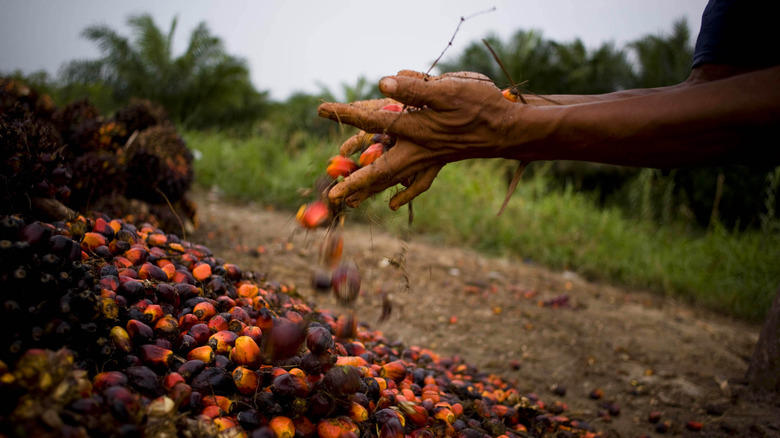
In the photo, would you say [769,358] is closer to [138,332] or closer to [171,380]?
[171,380]

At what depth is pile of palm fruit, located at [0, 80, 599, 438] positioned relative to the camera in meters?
0.93

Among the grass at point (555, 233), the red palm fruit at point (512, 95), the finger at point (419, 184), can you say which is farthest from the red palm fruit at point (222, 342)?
the grass at point (555, 233)

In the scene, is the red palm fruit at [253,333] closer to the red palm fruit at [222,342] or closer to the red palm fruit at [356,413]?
the red palm fruit at [222,342]

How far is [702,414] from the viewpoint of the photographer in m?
2.29

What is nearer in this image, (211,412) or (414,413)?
(211,412)

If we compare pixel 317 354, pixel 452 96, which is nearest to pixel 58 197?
pixel 317 354

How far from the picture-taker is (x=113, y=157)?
9.52 ft

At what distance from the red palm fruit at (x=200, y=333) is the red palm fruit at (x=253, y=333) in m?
0.10

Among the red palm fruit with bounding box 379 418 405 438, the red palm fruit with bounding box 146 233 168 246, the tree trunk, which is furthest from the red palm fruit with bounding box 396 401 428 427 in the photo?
the tree trunk

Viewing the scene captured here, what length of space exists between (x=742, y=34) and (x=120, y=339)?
80.4 inches

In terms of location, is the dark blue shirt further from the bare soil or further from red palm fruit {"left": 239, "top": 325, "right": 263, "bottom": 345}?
red palm fruit {"left": 239, "top": 325, "right": 263, "bottom": 345}

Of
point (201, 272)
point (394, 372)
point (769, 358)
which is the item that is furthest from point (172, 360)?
point (769, 358)

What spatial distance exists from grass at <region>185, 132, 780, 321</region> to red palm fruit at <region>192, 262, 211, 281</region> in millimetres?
2008

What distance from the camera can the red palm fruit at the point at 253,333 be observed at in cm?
138
